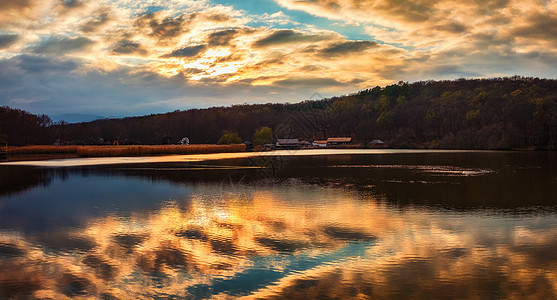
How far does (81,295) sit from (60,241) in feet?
17.0

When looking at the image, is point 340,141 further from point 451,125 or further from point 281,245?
point 281,245

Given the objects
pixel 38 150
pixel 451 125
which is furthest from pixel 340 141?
pixel 38 150

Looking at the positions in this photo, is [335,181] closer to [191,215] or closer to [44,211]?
[191,215]

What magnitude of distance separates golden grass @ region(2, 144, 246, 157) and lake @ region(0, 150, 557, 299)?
54882 mm

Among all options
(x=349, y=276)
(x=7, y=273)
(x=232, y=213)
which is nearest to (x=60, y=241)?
(x=7, y=273)

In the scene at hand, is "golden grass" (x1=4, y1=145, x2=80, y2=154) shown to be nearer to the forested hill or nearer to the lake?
the forested hill

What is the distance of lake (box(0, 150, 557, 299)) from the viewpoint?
28.3 ft

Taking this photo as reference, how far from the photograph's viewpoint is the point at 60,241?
12.8 meters

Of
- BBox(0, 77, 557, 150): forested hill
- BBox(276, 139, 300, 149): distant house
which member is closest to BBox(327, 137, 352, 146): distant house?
BBox(0, 77, 557, 150): forested hill

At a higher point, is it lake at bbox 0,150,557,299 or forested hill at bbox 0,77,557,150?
forested hill at bbox 0,77,557,150

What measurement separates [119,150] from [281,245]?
6913 centimetres

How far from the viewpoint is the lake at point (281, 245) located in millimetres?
8641

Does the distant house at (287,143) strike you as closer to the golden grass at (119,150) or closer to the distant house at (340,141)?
the distant house at (340,141)

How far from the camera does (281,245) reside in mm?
12094
